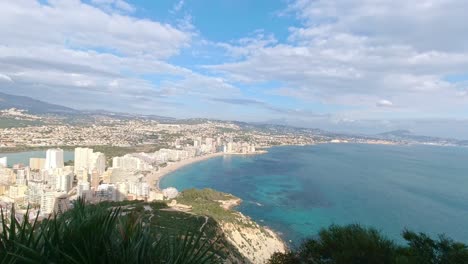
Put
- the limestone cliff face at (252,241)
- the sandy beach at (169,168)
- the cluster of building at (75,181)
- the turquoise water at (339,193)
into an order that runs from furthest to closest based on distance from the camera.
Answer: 1. the sandy beach at (169,168)
2. the cluster of building at (75,181)
3. the turquoise water at (339,193)
4. the limestone cliff face at (252,241)

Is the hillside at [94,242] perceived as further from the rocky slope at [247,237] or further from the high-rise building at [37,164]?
the high-rise building at [37,164]

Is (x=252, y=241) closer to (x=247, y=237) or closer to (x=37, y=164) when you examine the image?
(x=247, y=237)

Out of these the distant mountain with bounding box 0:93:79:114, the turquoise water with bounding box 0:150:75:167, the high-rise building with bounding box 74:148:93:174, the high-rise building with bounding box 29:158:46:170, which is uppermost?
the distant mountain with bounding box 0:93:79:114

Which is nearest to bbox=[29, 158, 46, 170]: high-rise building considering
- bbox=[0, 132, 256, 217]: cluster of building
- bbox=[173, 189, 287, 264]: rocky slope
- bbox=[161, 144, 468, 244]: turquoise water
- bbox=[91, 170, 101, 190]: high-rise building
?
bbox=[0, 132, 256, 217]: cluster of building

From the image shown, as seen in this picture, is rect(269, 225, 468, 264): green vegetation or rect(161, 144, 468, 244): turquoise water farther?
rect(161, 144, 468, 244): turquoise water

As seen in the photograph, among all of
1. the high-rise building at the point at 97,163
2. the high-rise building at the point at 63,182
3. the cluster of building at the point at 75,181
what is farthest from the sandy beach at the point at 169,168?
the high-rise building at the point at 63,182

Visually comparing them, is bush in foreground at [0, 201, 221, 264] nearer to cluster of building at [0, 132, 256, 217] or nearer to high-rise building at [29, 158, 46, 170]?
cluster of building at [0, 132, 256, 217]

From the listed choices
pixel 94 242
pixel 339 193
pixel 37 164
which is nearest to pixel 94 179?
pixel 37 164

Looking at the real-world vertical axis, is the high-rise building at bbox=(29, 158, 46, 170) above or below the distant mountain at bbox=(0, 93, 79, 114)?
below
